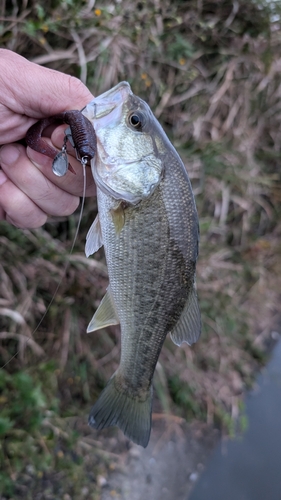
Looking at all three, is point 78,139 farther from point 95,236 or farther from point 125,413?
point 125,413

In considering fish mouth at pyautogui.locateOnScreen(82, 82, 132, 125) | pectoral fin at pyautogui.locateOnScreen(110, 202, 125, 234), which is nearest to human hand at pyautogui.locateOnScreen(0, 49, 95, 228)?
fish mouth at pyautogui.locateOnScreen(82, 82, 132, 125)

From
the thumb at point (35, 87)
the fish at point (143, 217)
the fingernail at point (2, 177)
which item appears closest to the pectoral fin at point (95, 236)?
the fish at point (143, 217)

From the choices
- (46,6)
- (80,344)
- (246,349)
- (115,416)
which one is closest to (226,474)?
(246,349)

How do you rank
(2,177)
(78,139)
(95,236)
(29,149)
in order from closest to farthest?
1. (78,139)
2. (95,236)
3. (29,149)
4. (2,177)

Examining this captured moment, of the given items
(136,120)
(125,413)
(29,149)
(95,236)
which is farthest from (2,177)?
(125,413)

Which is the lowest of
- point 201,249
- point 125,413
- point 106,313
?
point 201,249

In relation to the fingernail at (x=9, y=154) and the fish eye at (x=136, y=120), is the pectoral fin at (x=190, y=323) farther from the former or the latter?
the fingernail at (x=9, y=154)

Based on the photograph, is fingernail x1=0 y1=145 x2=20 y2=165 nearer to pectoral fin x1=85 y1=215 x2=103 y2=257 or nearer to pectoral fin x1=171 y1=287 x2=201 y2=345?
pectoral fin x1=85 y1=215 x2=103 y2=257
